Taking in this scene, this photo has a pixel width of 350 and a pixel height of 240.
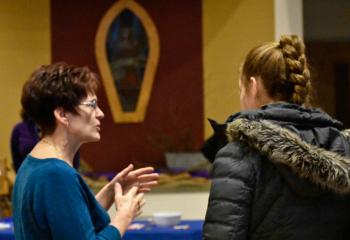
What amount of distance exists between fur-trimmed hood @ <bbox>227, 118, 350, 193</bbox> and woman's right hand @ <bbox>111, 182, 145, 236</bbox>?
15.4 inches

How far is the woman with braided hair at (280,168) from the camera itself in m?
1.82

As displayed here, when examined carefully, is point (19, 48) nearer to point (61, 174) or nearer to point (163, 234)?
point (163, 234)

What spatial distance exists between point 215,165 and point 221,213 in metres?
0.13

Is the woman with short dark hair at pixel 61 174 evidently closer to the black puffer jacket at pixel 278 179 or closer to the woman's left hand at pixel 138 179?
the woman's left hand at pixel 138 179

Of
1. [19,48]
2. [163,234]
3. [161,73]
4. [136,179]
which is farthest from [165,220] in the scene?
[19,48]

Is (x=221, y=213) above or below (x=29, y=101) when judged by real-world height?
below

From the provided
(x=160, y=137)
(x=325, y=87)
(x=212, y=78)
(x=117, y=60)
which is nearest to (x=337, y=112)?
(x=325, y=87)

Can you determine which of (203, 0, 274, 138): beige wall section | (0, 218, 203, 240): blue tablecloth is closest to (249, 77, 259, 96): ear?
(0, 218, 203, 240): blue tablecloth

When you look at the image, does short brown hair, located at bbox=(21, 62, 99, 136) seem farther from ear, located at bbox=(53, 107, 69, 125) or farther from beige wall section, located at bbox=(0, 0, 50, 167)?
beige wall section, located at bbox=(0, 0, 50, 167)

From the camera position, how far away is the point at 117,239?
6.23 ft

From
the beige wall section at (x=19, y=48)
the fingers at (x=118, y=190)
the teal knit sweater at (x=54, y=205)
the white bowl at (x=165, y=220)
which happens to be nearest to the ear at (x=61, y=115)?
the teal knit sweater at (x=54, y=205)

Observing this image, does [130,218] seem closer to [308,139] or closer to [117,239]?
[117,239]

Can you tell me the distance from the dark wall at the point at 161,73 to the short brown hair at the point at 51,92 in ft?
12.4

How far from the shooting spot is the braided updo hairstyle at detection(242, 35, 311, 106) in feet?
6.32
